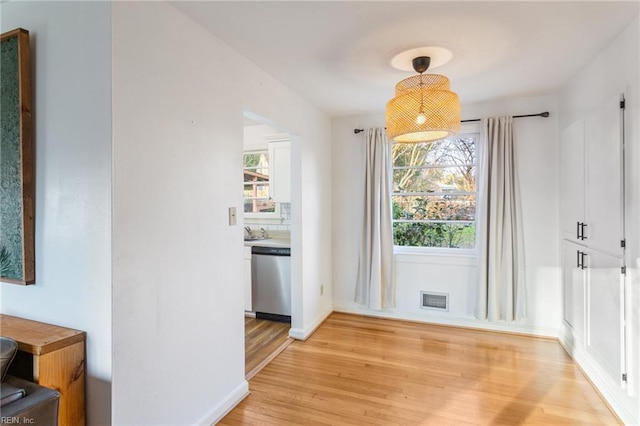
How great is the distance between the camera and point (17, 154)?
1.62m

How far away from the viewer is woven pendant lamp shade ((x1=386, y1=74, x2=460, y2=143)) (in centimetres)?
203

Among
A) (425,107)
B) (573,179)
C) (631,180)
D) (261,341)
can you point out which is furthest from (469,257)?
(261,341)

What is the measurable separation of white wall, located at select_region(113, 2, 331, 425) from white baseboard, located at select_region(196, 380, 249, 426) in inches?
0.4

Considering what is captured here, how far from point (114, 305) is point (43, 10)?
148cm

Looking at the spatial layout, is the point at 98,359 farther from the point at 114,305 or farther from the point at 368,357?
the point at 368,357

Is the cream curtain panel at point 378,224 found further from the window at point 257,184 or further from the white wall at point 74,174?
the white wall at point 74,174

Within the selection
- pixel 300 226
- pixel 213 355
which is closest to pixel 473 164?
pixel 300 226

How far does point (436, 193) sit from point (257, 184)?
234cm

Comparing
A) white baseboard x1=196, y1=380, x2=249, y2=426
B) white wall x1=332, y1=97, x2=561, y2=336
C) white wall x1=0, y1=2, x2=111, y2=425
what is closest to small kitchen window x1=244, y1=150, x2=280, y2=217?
white wall x1=332, y1=97, x2=561, y2=336

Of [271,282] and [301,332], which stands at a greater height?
[271,282]

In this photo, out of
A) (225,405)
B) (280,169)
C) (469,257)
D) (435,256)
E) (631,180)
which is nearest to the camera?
(631,180)

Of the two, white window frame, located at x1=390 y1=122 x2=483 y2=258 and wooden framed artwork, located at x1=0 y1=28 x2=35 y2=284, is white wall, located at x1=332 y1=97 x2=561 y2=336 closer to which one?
white window frame, located at x1=390 y1=122 x2=483 y2=258

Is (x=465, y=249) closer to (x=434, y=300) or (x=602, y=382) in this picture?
(x=434, y=300)

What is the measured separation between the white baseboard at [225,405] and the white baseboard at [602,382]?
2404 mm
